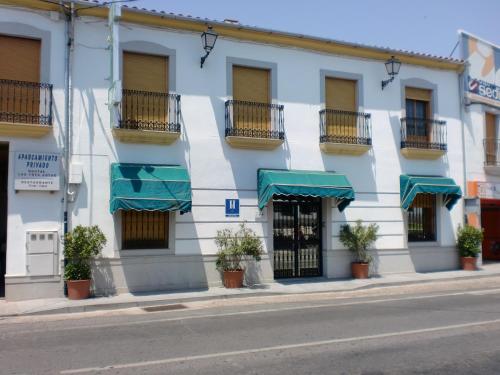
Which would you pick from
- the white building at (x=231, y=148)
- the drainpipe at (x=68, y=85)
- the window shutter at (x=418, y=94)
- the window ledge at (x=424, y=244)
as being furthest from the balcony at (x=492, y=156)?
the drainpipe at (x=68, y=85)

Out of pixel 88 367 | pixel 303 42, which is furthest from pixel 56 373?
pixel 303 42

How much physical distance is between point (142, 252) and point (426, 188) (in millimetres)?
9010

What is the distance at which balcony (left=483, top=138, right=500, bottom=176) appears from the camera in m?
18.0

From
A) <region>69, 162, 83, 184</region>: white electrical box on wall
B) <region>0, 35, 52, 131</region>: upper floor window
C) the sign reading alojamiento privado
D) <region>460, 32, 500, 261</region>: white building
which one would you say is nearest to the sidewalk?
the sign reading alojamiento privado

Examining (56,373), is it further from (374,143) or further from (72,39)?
(374,143)

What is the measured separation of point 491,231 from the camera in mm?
20938

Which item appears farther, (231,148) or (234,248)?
(231,148)

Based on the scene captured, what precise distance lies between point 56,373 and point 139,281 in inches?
267

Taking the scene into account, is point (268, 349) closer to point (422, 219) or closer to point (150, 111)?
point (150, 111)

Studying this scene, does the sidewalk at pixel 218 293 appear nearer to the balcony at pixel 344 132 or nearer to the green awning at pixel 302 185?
the green awning at pixel 302 185

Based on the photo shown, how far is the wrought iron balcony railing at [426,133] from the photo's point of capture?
16656 mm

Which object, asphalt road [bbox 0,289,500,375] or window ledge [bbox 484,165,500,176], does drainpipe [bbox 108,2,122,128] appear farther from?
window ledge [bbox 484,165,500,176]

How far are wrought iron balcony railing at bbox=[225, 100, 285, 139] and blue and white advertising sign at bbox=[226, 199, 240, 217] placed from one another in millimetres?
1844

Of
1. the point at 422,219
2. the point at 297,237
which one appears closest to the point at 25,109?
the point at 297,237
